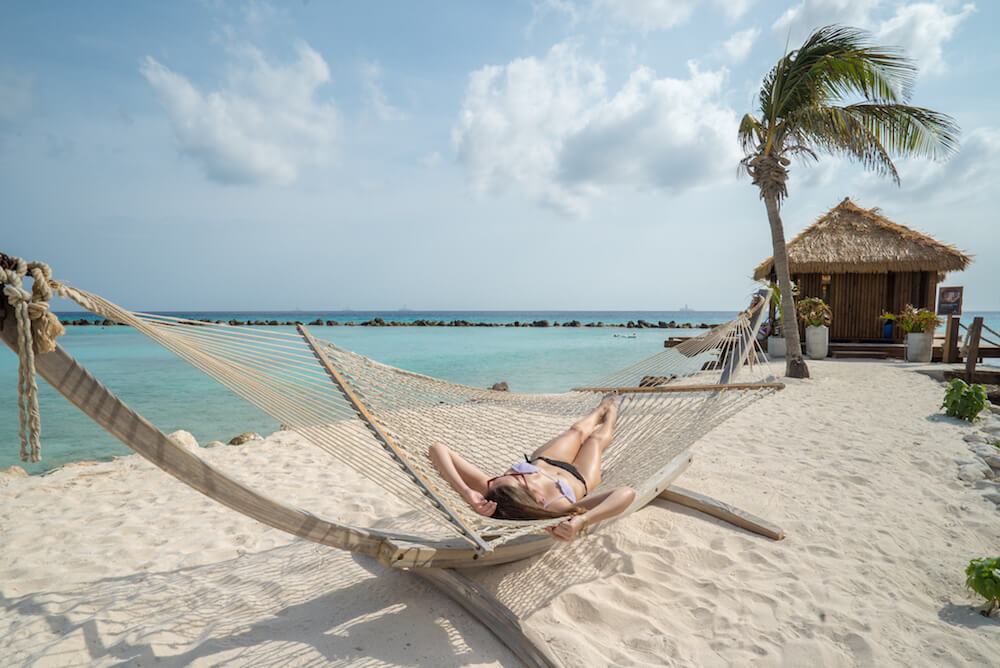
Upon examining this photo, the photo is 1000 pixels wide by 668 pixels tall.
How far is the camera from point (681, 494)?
2.16 m

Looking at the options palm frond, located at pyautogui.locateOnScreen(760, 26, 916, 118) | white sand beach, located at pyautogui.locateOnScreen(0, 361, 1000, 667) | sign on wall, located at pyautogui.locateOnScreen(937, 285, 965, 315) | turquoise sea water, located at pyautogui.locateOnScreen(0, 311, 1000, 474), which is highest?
palm frond, located at pyautogui.locateOnScreen(760, 26, 916, 118)

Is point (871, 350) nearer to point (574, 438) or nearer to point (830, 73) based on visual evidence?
point (830, 73)

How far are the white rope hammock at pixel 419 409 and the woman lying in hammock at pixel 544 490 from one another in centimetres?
11

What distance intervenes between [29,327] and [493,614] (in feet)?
4.23

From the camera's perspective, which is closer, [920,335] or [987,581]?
[987,581]

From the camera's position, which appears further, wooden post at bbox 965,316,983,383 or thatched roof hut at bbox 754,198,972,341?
thatched roof hut at bbox 754,198,972,341

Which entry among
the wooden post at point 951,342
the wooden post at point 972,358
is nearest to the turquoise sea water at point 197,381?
the wooden post at point 972,358

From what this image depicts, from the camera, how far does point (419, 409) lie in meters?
2.17

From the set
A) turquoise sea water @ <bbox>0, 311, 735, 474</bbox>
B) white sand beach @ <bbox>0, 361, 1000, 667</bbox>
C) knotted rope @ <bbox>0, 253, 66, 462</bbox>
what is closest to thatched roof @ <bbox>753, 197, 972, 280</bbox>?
turquoise sea water @ <bbox>0, 311, 735, 474</bbox>

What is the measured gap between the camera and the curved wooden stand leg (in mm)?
1303

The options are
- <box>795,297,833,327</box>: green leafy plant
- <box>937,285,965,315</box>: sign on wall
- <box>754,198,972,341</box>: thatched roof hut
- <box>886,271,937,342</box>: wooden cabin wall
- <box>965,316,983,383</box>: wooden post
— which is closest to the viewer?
<box>965,316,983,383</box>: wooden post

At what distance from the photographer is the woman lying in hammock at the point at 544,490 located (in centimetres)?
159

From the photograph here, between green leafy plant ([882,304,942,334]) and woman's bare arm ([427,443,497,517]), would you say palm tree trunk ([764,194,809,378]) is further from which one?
woman's bare arm ([427,443,497,517])

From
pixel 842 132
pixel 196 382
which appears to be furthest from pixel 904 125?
pixel 196 382
